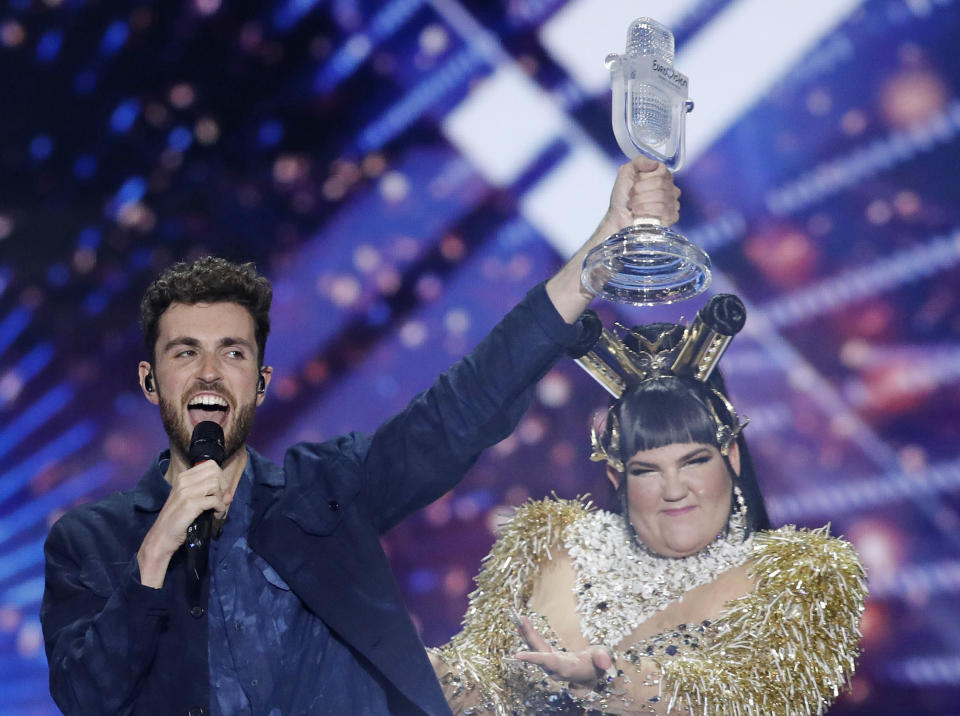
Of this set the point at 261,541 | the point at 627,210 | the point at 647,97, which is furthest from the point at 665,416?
the point at 261,541

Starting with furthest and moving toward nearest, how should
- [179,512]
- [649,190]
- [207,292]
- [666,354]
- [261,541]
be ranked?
[666,354] → [207,292] → [261,541] → [649,190] → [179,512]

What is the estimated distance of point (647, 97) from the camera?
2.03 m

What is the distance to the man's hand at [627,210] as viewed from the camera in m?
2.00

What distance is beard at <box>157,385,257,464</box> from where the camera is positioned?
83.7 inches

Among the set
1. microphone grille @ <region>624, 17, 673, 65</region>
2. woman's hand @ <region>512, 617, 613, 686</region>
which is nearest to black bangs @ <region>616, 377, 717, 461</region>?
woman's hand @ <region>512, 617, 613, 686</region>

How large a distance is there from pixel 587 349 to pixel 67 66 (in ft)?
6.57

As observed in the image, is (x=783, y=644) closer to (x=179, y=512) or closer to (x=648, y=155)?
(x=648, y=155)

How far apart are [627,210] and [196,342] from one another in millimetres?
863

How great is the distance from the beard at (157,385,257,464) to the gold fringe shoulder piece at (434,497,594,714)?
82cm

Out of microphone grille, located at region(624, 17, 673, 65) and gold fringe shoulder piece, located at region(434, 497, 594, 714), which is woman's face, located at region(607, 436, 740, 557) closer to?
gold fringe shoulder piece, located at region(434, 497, 594, 714)

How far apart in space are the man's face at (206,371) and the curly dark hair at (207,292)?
0.02 meters

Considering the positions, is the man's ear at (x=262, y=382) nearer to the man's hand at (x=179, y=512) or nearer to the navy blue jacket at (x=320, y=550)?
the navy blue jacket at (x=320, y=550)

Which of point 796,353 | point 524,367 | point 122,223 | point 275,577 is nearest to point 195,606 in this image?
point 275,577

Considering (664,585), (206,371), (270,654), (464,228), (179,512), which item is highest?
(464,228)
